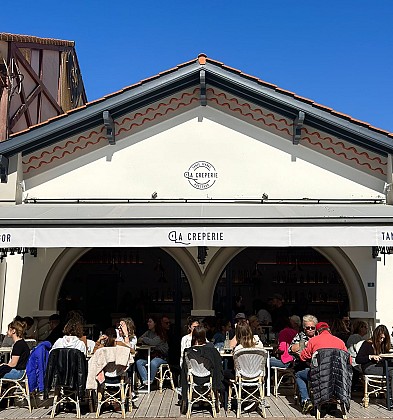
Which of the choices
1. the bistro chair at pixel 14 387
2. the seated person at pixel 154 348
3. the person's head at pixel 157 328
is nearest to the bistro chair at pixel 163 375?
the seated person at pixel 154 348

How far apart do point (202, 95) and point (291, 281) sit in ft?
20.3

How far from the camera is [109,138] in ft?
37.2

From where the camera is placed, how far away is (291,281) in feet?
50.0

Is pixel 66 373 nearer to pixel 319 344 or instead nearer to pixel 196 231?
pixel 196 231

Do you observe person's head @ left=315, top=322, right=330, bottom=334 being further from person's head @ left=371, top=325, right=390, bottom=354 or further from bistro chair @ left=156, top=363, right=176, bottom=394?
bistro chair @ left=156, top=363, right=176, bottom=394

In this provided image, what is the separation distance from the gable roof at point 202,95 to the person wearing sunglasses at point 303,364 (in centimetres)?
400

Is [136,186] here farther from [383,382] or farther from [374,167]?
[383,382]

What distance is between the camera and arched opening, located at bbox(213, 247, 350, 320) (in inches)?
579

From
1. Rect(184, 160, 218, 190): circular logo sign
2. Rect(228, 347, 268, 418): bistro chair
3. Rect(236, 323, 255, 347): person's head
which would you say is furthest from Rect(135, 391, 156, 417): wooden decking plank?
Rect(184, 160, 218, 190): circular logo sign

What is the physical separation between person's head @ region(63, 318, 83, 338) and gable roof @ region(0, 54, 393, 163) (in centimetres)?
401

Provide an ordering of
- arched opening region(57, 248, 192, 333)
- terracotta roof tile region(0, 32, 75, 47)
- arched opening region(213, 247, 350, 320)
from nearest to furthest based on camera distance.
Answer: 1. arched opening region(57, 248, 192, 333)
2. arched opening region(213, 247, 350, 320)
3. terracotta roof tile region(0, 32, 75, 47)

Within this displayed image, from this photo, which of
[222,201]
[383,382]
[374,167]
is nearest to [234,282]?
[222,201]

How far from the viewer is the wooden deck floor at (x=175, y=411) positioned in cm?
817

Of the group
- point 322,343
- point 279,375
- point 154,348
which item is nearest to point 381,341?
point 322,343
